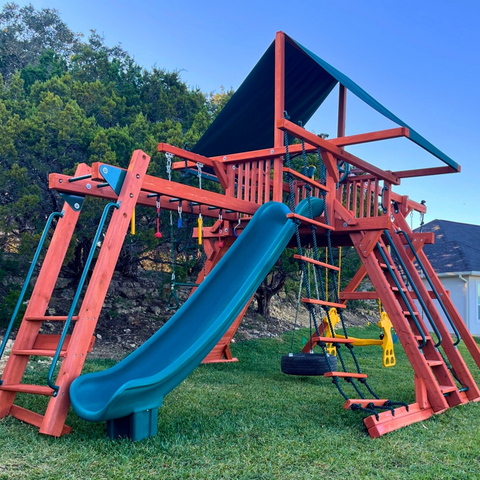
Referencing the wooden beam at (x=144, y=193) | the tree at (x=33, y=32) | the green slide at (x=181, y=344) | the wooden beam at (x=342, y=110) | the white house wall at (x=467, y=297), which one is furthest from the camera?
the tree at (x=33, y=32)

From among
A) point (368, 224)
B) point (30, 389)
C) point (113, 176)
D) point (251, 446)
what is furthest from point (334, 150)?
point (30, 389)

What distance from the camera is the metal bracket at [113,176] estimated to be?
4.01 metres

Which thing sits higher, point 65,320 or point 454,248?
point 454,248

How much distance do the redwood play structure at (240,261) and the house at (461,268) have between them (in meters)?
9.71

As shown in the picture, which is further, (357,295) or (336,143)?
(357,295)

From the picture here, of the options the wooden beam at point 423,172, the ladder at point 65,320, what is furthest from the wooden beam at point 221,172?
the wooden beam at point 423,172

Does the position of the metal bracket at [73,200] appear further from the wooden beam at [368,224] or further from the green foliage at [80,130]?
the green foliage at [80,130]

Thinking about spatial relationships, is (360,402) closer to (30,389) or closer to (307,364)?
(307,364)

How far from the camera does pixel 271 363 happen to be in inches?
345

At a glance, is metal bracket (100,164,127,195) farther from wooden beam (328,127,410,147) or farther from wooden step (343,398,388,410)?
wooden step (343,398,388,410)

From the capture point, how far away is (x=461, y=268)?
16.2 metres

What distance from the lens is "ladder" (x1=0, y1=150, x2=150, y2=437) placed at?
3.63 meters

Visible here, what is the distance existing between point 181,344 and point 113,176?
1518 millimetres

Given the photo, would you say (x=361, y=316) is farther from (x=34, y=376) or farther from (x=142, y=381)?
(x=142, y=381)
